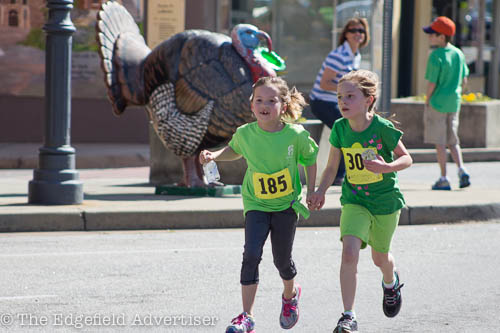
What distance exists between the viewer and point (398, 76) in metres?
22.0

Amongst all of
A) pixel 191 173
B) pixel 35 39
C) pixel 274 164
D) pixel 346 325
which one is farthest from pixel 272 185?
pixel 35 39

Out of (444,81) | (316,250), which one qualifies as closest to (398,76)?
Result: (444,81)

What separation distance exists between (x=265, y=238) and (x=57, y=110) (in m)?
4.79

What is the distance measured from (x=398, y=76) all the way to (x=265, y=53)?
12.0m

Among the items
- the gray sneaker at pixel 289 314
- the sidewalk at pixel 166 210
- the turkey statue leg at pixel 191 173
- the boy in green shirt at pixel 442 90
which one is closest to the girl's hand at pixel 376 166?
the gray sneaker at pixel 289 314

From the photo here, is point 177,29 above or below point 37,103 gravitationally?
above

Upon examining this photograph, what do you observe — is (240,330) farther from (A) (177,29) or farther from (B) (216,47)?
(A) (177,29)

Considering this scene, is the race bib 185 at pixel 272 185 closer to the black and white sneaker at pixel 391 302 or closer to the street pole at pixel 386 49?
the black and white sneaker at pixel 391 302

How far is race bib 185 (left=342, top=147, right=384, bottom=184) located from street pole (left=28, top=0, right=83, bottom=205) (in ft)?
15.6

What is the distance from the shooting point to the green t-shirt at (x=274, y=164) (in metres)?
5.38

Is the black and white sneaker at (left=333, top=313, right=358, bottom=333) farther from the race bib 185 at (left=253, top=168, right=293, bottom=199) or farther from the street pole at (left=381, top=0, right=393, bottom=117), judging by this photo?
the street pole at (left=381, top=0, right=393, bottom=117)

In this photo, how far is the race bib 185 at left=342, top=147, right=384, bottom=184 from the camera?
5348 mm

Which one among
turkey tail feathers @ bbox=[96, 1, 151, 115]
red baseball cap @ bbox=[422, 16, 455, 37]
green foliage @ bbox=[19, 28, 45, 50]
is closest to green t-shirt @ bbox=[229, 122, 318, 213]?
turkey tail feathers @ bbox=[96, 1, 151, 115]

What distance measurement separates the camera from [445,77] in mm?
10984
